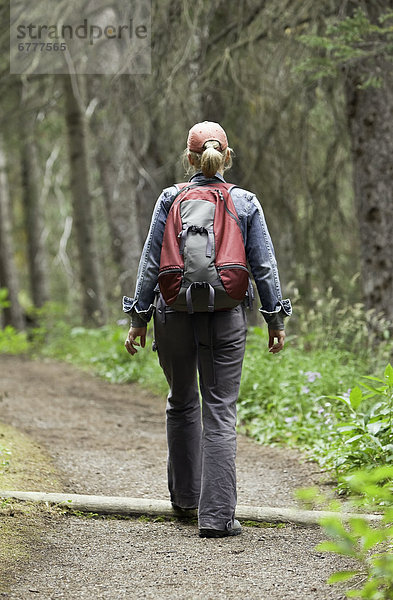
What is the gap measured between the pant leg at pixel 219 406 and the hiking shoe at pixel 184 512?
1.11 feet

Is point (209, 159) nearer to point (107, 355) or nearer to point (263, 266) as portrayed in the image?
point (263, 266)

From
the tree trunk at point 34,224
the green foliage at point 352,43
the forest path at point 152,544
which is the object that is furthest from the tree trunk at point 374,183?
the tree trunk at point 34,224

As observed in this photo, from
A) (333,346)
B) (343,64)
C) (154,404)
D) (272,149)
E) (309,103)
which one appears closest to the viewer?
(343,64)

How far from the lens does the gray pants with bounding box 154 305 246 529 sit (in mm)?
3908

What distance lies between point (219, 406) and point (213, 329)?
400mm

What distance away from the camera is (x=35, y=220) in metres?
17.7

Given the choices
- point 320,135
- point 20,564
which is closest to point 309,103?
point 320,135

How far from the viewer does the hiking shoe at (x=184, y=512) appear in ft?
13.9

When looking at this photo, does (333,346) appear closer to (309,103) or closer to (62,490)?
(309,103)

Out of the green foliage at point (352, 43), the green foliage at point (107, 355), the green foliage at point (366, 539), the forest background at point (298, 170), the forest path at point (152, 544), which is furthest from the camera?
the green foliage at point (107, 355)

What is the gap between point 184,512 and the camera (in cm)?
425

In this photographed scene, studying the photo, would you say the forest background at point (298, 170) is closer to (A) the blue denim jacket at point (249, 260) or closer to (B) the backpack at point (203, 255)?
(A) the blue denim jacket at point (249, 260)

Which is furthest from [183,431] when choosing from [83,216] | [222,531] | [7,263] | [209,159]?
[7,263]

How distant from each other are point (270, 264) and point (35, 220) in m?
14.5
